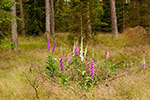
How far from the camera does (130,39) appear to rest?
1120cm

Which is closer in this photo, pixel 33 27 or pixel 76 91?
pixel 76 91

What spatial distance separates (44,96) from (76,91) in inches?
26.7

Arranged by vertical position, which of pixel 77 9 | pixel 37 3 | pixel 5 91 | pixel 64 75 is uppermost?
pixel 37 3

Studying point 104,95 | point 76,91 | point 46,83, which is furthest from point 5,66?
point 104,95

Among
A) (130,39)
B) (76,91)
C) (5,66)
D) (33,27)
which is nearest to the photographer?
(76,91)

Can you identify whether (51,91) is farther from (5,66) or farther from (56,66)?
(5,66)

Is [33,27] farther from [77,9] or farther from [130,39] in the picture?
[130,39]

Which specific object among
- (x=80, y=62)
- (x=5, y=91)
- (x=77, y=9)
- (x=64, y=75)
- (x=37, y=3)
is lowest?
(x=5, y=91)

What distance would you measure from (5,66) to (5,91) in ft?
10.2

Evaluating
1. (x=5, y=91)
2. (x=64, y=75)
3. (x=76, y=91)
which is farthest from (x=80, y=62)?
(x=5, y=91)

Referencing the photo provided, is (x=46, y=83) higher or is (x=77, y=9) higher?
(x=77, y=9)

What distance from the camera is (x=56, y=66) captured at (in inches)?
188

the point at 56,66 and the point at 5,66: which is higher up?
the point at 56,66

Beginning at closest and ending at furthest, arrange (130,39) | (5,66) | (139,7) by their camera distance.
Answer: (5,66), (130,39), (139,7)
